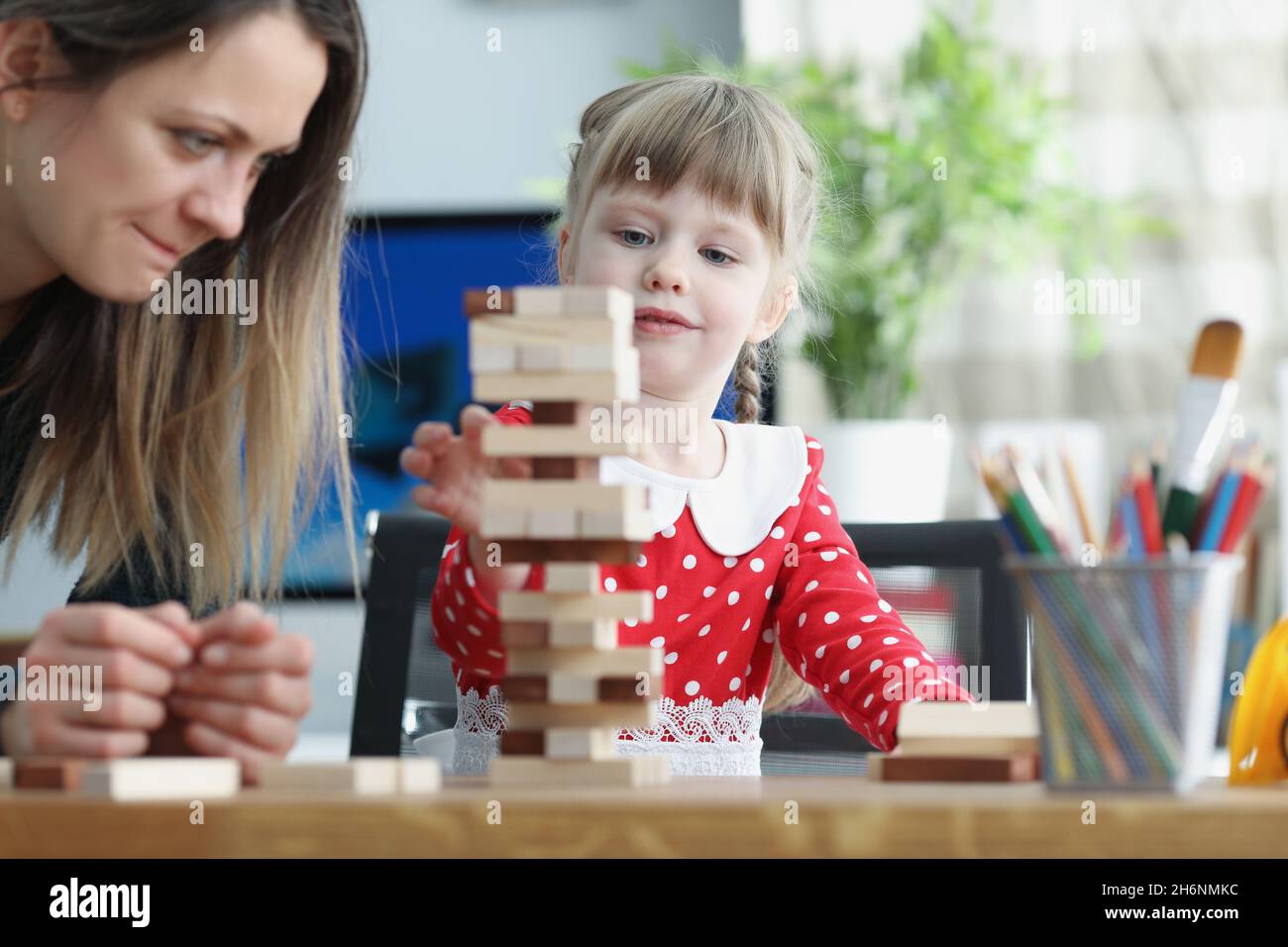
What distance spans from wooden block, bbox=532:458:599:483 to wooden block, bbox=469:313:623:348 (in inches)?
2.4

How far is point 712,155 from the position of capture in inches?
54.4

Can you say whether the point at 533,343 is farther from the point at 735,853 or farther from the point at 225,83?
the point at 225,83

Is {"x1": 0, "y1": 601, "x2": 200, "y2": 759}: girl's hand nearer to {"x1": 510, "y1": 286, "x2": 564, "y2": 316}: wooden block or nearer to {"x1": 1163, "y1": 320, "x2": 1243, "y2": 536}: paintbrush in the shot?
{"x1": 510, "y1": 286, "x2": 564, "y2": 316}: wooden block

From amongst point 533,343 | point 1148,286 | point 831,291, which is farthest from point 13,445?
point 1148,286

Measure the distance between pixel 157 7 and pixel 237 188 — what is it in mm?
150

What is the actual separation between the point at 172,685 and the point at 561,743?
0.68ft

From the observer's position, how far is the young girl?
1349 millimetres

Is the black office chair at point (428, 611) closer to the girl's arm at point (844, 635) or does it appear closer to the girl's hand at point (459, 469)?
the girl's arm at point (844, 635)

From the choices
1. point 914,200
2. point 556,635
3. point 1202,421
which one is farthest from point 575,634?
point 914,200

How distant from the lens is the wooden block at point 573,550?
0.73 m

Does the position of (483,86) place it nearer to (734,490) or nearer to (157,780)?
(734,490)
